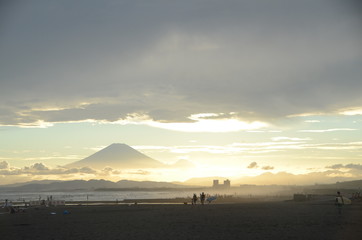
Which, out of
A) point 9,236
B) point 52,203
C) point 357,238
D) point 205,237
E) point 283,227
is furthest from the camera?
point 52,203

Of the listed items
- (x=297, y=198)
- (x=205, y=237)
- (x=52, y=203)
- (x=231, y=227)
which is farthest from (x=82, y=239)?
(x=297, y=198)

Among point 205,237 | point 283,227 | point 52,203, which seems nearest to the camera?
point 205,237

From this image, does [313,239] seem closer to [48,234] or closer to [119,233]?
[119,233]

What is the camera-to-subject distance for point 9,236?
21969 mm

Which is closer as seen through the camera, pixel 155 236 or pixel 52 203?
pixel 155 236

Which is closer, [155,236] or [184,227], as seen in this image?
[155,236]

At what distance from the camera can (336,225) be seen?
78.5 ft

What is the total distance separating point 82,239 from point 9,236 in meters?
4.98

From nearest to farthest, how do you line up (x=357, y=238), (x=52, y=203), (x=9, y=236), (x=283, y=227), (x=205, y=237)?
(x=357, y=238) < (x=205, y=237) < (x=9, y=236) < (x=283, y=227) < (x=52, y=203)

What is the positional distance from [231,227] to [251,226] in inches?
54.2

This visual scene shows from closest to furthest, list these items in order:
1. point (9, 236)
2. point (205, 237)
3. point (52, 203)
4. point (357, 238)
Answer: point (357, 238) → point (205, 237) → point (9, 236) → point (52, 203)

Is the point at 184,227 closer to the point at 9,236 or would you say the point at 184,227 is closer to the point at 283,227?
the point at 283,227

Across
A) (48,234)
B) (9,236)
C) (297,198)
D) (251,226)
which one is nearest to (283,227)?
(251,226)

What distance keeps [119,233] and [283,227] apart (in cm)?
989
